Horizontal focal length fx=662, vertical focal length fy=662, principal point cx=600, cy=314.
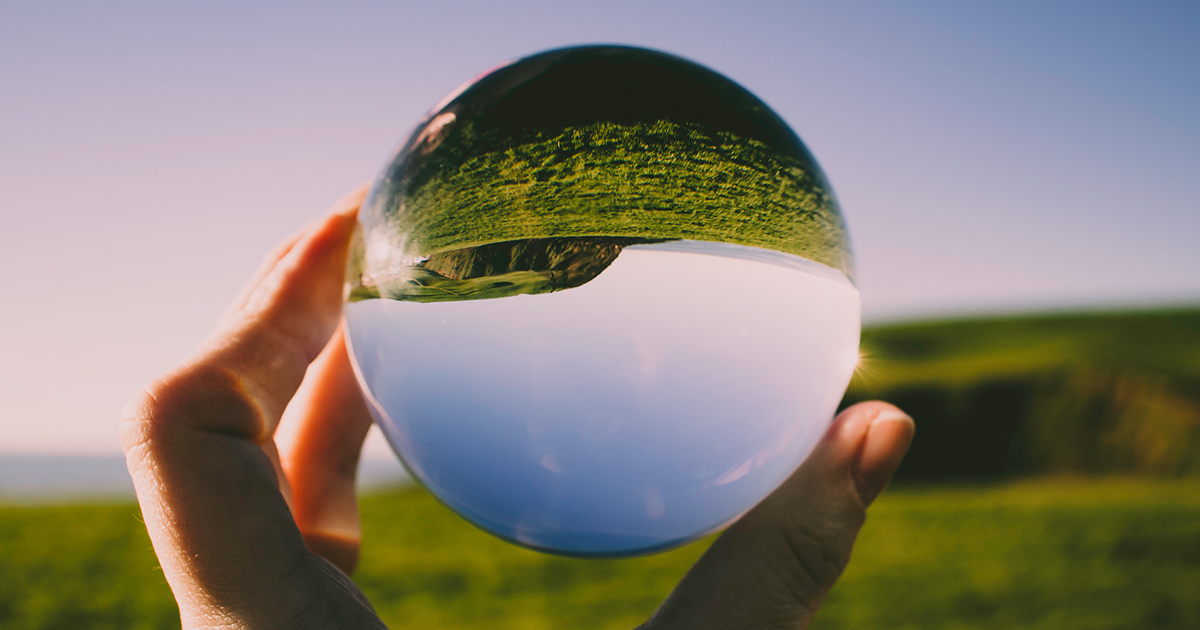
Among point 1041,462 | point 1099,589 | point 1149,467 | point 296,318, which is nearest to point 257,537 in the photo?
point 296,318

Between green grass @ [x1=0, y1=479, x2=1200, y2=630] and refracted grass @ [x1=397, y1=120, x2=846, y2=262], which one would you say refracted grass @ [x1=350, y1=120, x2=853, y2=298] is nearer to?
refracted grass @ [x1=397, y1=120, x2=846, y2=262]

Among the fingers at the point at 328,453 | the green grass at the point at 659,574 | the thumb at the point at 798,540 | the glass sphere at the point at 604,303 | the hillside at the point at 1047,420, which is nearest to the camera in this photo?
the glass sphere at the point at 604,303

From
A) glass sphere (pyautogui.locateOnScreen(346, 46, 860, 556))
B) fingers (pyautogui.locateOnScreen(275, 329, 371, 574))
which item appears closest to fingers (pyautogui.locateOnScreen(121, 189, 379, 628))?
glass sphere (pyautogui.locateOnScreen(346, 46, 860, 556))

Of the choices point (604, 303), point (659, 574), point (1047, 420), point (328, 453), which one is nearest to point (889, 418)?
point (604, 303)

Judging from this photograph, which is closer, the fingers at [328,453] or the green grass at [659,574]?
the fingers at [328,453]

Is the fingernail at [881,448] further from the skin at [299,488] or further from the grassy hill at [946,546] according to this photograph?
the grassy hill at [946,546]

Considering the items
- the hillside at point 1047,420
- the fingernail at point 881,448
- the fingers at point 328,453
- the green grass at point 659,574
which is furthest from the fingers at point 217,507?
the hillside at point 1047,420
